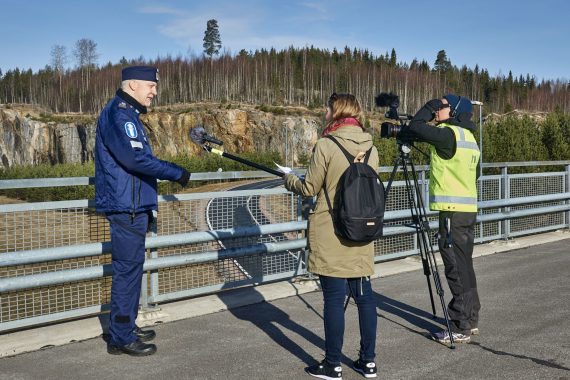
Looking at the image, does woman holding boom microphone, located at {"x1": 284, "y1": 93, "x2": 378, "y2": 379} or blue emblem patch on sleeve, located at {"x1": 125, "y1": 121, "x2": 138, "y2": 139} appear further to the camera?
blue emblem patch on sleeve, located at {"x1": 125, "y1": 121, "x2": 138, "y2": 139}

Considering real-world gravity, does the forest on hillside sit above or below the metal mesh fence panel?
above

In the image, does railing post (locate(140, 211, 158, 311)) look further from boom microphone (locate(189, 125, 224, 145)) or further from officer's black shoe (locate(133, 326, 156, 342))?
boom microphone (locate(189, 125, 224, 145))

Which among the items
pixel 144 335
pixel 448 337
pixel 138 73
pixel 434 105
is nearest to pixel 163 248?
pixel 144 335

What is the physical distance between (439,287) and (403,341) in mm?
541

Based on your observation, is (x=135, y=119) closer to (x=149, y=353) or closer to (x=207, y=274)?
(x=149, y=353)

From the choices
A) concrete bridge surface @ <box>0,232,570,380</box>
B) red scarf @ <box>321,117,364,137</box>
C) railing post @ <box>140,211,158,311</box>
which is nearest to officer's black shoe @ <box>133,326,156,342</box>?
concrete bridge surface @ <box>0,232,570,380</box>

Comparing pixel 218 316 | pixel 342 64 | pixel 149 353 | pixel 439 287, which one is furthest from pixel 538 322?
pixel 342 64

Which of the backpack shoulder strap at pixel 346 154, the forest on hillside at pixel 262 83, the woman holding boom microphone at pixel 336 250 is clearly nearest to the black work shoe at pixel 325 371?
the woman holding boom microphone at pixel 336 250

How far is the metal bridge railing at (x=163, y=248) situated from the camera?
5293 mm

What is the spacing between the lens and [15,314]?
5625mm

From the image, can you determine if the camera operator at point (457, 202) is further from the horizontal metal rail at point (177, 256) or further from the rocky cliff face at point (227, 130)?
the rocky cliff face at point (227, 130)

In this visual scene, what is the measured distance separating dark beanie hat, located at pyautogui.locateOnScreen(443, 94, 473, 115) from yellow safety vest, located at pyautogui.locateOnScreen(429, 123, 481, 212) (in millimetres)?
145

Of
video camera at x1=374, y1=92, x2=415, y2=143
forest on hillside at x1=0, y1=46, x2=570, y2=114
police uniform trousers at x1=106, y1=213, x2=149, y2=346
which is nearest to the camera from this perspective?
police uniform trousers at x1=106, y1=213, x2=149, y2=346

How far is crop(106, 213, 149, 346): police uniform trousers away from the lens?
15.7ft
